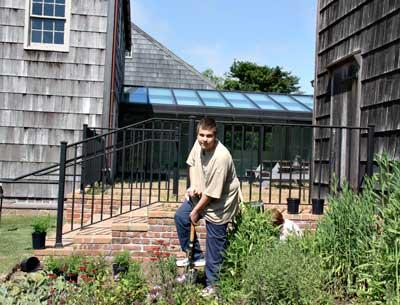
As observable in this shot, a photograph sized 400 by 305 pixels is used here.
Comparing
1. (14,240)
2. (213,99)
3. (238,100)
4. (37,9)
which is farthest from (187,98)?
(14,240)

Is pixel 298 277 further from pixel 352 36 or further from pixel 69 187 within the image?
pixel 69 187

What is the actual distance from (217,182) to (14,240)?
3853 mm

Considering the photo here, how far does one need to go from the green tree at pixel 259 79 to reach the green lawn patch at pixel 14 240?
37.0m

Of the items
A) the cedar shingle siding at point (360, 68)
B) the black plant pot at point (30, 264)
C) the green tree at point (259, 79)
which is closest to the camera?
the black plant pot at point (30, 264)

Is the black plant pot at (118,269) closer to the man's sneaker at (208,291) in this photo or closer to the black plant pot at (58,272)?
the black plant pot at (58,272)

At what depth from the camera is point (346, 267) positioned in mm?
3900

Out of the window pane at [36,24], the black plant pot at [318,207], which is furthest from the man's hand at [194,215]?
the window pane at [36,24]

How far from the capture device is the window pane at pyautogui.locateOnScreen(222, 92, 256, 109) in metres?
14.3

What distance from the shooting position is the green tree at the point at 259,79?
44.8 m

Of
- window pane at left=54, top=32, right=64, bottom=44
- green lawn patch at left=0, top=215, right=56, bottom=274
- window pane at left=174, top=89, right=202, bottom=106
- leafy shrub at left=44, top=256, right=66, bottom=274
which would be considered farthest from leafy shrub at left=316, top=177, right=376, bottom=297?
window pane at left=174, top=89, right=202, bottom=106

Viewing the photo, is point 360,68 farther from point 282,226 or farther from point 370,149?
point 282,226

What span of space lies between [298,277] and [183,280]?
100 cm

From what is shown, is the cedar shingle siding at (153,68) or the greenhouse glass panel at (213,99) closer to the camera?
the greenhouse glass panel at (213,99)

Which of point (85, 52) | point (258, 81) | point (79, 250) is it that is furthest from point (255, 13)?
point (79, 250)
